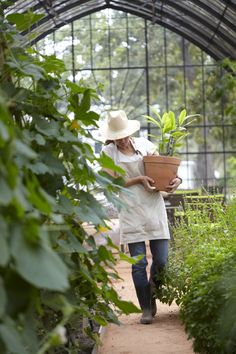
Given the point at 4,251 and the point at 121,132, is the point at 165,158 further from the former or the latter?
the point at 4,251

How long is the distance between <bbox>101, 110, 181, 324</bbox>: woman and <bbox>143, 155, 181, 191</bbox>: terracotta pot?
1.5 inches

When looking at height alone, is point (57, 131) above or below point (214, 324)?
above

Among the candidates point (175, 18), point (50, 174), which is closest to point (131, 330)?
point (50, 174)

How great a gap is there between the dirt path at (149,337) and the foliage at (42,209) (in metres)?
1.15

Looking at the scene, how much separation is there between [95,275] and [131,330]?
2.42 metres

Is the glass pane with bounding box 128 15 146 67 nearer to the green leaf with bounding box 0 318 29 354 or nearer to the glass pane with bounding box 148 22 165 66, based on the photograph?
the glass pane with bounding box 148 22 165 66

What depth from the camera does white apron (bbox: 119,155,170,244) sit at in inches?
236

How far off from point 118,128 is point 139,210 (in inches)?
22.2

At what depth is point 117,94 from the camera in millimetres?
32031

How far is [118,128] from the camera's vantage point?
6.02 m

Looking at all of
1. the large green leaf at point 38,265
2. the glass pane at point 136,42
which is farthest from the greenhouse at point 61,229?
the glass pane at point 136,42

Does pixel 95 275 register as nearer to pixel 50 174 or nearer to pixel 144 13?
pixel 50 174

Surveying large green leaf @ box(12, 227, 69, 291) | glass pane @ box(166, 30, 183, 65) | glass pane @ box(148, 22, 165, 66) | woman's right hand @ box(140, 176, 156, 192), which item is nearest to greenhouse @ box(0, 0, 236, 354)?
large green leaf @ box(12, 227, 69, 291)

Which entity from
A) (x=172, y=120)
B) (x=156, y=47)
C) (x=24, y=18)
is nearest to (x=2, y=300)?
(x=24, y=18)
